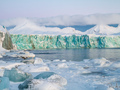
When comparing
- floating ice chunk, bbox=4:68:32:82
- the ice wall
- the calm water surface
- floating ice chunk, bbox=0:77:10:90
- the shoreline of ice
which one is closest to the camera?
floating ice chunk, bbox=0:77:10:90

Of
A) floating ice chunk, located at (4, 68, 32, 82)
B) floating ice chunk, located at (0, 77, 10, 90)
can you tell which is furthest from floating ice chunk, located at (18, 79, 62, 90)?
floating ice chunk, located at (4, 68, 32, 82)

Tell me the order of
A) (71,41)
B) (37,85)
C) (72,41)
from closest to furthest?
(37,85) < (71,41) < (72,41)

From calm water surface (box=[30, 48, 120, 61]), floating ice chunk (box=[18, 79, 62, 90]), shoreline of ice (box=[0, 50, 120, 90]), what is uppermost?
floating ice chunk (box=[18, 79, 62, 90])

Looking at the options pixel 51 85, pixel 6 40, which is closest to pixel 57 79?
pixel 51 85

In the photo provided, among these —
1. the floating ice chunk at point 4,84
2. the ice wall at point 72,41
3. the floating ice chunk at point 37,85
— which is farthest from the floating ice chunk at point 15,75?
the ice wall at point 72,41

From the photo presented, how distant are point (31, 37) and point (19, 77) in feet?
182

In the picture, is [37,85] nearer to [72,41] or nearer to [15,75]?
[15,75]

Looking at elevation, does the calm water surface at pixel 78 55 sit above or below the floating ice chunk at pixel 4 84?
below

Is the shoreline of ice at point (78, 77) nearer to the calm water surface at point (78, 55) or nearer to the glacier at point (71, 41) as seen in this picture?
the calm water surface at point (78, 55)

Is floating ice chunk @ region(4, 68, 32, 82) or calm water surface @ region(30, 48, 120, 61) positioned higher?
floating ice chunk @ region(4, 68, 32, 82)

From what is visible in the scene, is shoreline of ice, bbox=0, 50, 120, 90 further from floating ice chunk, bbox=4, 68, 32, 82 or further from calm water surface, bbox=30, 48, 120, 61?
calm water surface, bbox=30, 48, 120, 61

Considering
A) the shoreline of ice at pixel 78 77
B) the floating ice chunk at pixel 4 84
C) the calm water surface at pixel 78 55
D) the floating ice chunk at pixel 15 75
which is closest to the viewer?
the floating ice chunk at pixel 4 84

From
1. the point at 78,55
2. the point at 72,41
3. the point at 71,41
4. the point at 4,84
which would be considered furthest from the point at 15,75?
the point at 72,41

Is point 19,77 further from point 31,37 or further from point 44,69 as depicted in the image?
point 31,37
